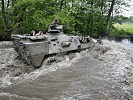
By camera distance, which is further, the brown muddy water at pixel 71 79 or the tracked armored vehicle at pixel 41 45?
the tracked armored vehicle at pixel 41 45

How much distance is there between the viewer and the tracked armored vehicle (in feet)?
48.2

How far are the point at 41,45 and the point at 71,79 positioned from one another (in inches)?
129

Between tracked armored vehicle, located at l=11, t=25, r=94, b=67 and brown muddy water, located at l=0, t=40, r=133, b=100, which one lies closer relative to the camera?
brown muddy water, located at l=0, t=40, r=133, b=100

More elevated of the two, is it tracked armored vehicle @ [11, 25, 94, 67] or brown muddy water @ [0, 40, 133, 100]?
tracked armored vehicle @ [11, 25, 94, 67]

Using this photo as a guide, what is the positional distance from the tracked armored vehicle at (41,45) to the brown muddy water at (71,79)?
41cm

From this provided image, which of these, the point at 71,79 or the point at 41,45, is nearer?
the point at 71,79

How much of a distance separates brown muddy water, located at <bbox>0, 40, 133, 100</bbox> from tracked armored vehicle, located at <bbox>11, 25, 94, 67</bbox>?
0.41 meters

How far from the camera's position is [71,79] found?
12500mm

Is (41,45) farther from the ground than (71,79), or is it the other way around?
(41,45)

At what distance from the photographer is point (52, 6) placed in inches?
1093

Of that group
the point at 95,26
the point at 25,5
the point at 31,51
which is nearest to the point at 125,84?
the point at 31,51

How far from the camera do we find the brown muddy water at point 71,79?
34.3 ft

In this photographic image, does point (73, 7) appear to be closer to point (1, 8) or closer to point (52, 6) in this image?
point (52, 6)

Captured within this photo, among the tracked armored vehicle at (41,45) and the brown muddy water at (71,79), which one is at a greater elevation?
the tracked armored vehicle at (41,45)
